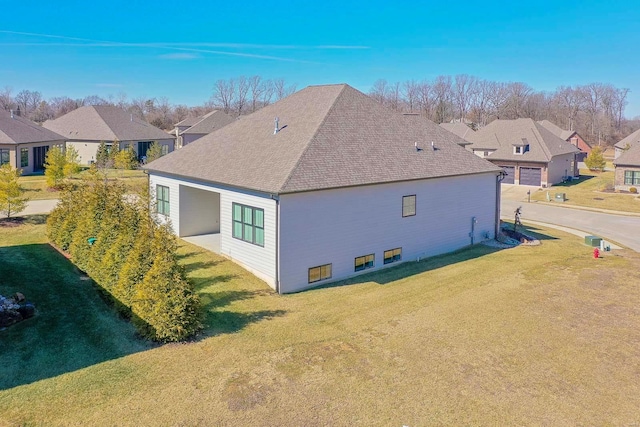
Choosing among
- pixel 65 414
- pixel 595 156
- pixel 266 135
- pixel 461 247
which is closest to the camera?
pixel 65 414

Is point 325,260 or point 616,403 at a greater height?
point 325,260

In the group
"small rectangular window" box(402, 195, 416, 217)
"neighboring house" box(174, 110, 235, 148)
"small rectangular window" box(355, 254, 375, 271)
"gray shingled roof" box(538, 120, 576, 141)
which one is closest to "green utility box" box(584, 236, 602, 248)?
"small rectangular window" box(402, 195, 416, 217)

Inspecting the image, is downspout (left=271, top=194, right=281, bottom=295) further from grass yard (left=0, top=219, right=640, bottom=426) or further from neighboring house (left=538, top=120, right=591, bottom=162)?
neighboring house (left=538, top=120, right=591, bottom=162)

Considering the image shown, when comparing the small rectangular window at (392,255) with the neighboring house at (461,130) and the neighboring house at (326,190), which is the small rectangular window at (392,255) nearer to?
the neighboring house at (326,190)

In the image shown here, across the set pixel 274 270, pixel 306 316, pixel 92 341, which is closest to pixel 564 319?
pixel 306 316

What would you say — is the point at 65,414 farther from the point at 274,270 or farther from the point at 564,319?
the point at 564,319

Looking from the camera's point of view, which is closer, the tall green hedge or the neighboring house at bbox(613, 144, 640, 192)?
the tall green hedge

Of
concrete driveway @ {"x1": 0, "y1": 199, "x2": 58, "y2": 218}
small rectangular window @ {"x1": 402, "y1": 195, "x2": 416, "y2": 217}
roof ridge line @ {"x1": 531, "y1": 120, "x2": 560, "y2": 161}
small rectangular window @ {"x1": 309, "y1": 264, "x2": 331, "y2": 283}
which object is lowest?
small rectangular window @ {"x1": 309, "y1": 264, "x2": 331, "y2": 283}
